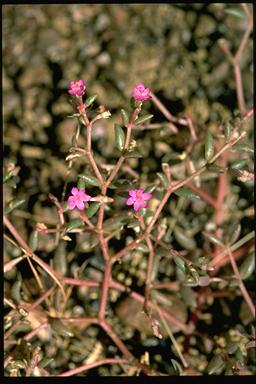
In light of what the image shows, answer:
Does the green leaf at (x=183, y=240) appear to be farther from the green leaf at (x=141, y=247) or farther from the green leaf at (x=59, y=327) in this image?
the green leaf at (x=59, y=327)

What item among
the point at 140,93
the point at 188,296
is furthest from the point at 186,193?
the point at 188,296

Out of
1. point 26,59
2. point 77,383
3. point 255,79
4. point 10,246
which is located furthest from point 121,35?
point 77,383

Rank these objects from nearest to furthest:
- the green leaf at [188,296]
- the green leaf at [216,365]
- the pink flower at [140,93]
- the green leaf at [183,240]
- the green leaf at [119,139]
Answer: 1. the pink flower at [140,93]
2. the green leaf at [119,139]
3. the green leaf at [216,365]
4. the green leaf at [188,296]
5. the green leaf at [183,240]

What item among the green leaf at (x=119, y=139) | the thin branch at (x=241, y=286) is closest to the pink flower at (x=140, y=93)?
the green leaf at (x=119, y=139)

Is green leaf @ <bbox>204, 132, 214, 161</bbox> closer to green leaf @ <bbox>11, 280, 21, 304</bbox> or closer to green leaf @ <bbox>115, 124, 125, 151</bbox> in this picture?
green leaf @ <bbox>115, 124, 125, 151</bbox>

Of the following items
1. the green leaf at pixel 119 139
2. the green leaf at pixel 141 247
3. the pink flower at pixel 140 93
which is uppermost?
the pink flower at pixel 140 93

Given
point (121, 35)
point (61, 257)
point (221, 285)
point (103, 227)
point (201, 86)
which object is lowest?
point (221, 285)

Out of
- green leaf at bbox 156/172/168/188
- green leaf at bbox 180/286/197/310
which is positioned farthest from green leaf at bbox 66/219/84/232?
green leaf at bbox 180/286/197/310

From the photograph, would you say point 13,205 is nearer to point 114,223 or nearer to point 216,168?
point 114,223

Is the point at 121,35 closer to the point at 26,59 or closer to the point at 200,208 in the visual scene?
the point at 26,59
